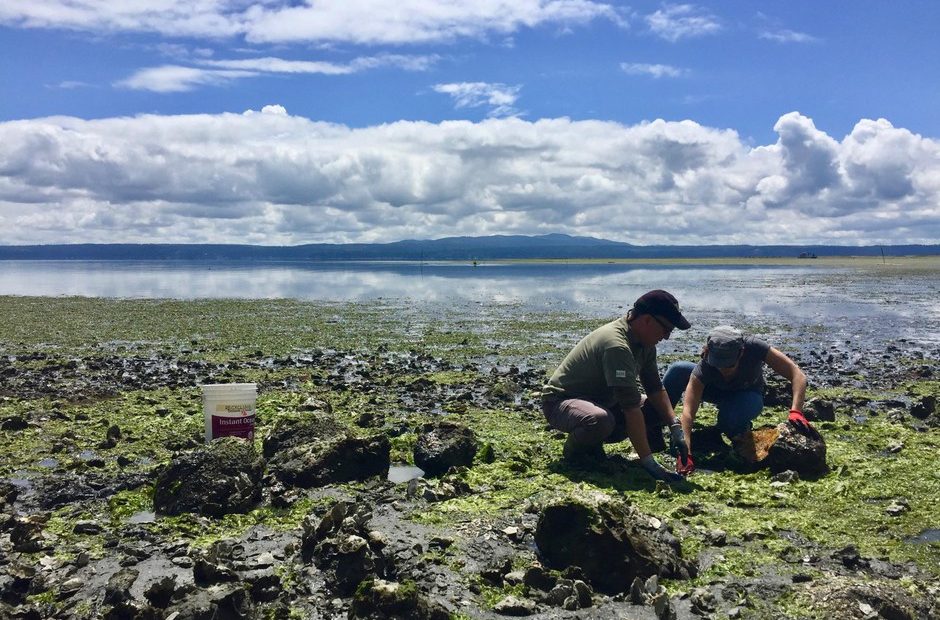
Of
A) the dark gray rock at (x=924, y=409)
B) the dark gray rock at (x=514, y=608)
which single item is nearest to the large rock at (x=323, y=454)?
the dark gray rock at (x=514, y=608)

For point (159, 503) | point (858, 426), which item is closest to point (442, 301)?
point (858, 426)

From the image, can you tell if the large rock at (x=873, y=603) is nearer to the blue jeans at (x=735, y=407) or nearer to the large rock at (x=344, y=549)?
the large rock at (x=344, y=549)

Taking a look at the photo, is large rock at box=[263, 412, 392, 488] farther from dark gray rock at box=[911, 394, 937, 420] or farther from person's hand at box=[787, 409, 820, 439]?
dark gray rock at box=[911, 394, 937, 420]

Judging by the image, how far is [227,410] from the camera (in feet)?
33.6

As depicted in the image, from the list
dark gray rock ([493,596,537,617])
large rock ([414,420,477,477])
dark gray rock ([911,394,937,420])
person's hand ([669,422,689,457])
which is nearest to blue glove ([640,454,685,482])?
person's hand ([669,422,689,457])

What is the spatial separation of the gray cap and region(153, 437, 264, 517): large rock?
5760 mm

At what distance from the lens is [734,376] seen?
35.2 feet

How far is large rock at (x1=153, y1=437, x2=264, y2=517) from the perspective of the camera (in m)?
8.27

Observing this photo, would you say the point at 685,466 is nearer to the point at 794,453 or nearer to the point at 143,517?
the point at 794,453

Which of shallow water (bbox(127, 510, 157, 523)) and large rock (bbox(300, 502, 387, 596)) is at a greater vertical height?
large rock (bbox(300, 502, 387, 596))

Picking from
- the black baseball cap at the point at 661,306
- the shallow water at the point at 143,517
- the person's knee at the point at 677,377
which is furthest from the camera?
the person's knee at the point at 677,377

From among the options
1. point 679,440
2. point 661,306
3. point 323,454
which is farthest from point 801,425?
point 323,454

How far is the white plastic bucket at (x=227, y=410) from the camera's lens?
400 inches

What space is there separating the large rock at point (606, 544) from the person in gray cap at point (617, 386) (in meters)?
2.32
